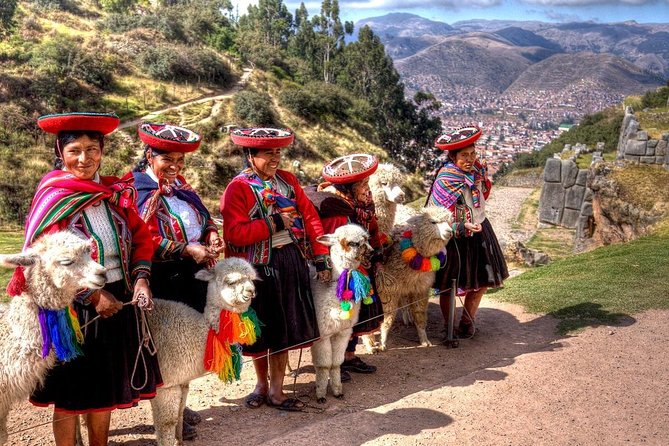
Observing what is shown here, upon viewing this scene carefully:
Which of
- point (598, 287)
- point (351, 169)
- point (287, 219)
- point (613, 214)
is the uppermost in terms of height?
point (351, 169)

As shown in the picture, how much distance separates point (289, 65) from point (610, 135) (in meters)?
25.2

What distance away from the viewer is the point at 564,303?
744cm

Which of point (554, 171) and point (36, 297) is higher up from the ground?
point (36, 297)

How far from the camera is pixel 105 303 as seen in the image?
3084 millimetres

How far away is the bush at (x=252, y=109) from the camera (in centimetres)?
3162

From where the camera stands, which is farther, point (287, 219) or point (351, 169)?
point (351, 169)

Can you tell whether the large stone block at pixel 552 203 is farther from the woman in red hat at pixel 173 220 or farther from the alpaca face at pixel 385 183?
the woman in red hat at pixel 173 220

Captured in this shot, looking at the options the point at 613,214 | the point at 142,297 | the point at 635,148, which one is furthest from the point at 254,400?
the point at 635,148

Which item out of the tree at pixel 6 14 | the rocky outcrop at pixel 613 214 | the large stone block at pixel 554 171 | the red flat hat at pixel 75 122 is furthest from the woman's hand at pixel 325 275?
the tree at pixel 6 14

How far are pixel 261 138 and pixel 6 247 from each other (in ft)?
28.9

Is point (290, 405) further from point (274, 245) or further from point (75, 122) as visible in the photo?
point (75, 122)

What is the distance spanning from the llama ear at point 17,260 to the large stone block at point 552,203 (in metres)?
21.3

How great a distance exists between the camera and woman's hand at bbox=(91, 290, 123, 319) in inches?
121

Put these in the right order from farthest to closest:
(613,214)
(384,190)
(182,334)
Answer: (613,214) → (384,190) → (182,334)
